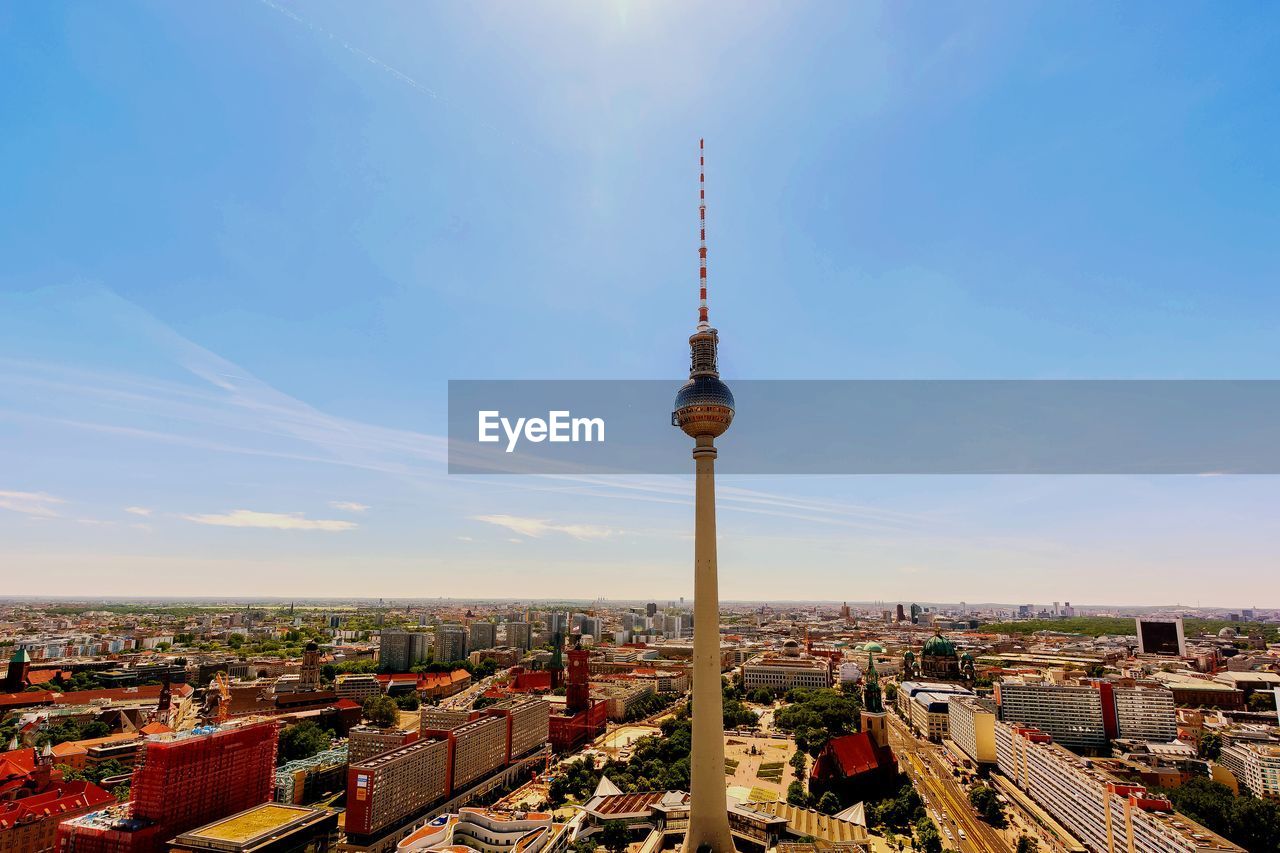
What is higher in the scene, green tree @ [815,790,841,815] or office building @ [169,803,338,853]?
office building @ [169,803,338,853]

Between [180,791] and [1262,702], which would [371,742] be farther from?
[1262,702]

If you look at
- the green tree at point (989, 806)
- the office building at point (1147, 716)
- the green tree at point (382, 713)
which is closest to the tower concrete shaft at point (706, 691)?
the green tree at point (989, 806)

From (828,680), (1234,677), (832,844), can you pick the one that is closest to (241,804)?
(832,844)

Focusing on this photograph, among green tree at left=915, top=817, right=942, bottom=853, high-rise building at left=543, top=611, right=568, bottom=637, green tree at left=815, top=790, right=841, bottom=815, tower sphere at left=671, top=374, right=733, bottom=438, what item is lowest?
high-rise building at left=543, top=611, right=568, bottom=637

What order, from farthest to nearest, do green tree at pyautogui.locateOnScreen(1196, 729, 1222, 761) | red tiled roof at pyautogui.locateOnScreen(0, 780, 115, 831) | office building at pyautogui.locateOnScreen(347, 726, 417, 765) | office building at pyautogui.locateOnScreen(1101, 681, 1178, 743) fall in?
office building at pyautogui.locateOnScreen(1101, 681, 1178, 743), green tree at pyautogui.locateOnScreen(1196, 729, 1222, 761), office building at pyautogui.locateOnScreen(347, 726, 417, 765), red tiled roof at pyautogui.locateOnScreen(0, 780, 115, 831)

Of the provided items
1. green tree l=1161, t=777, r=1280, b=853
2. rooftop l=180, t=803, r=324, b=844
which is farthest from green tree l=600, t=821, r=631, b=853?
green tree l=1161, t=777, r=1280, b=853

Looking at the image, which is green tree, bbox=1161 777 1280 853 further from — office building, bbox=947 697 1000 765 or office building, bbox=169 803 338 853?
office building, bbox=169 803 338 853

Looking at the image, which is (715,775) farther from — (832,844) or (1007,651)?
(1007,651)
